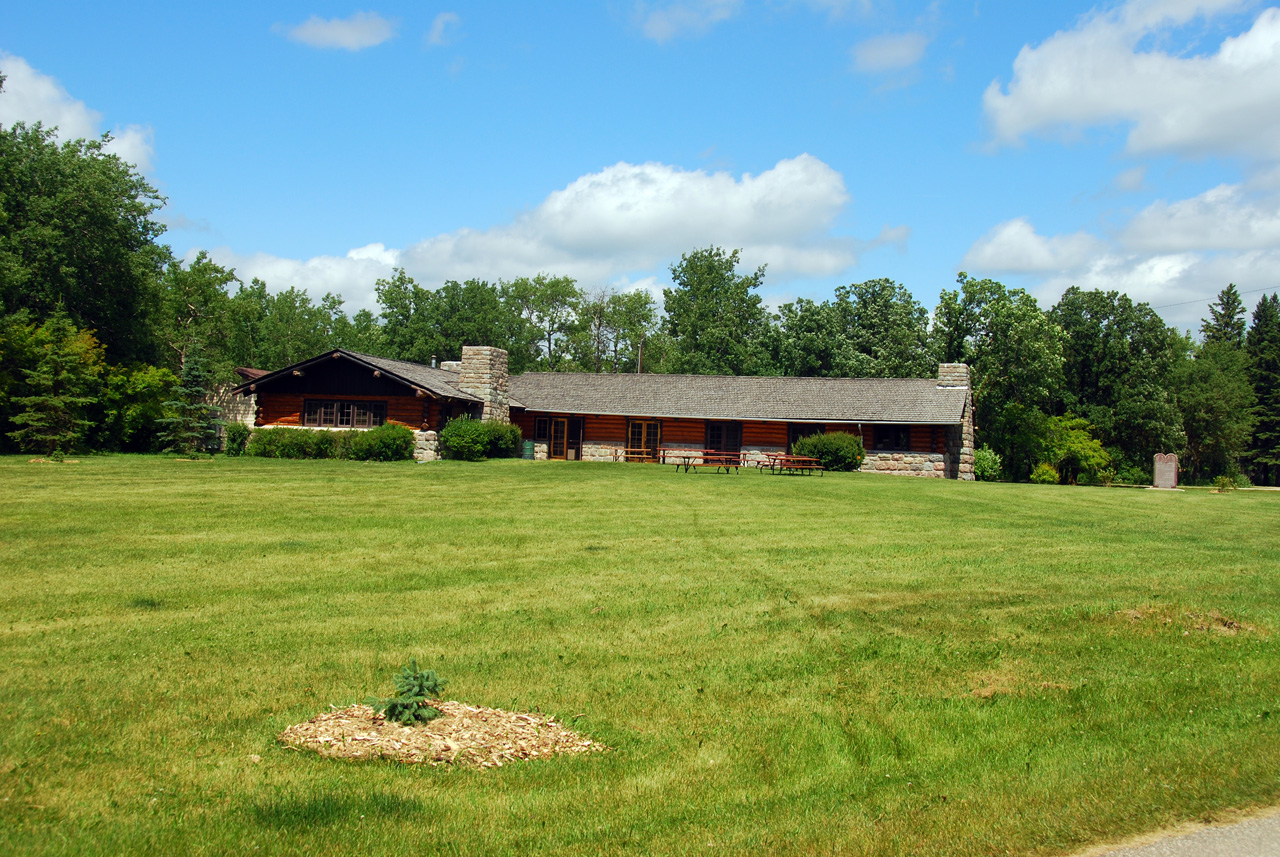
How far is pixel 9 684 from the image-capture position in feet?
21.3

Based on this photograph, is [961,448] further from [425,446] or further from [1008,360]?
[425,446]

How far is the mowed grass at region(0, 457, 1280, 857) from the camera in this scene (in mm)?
4832

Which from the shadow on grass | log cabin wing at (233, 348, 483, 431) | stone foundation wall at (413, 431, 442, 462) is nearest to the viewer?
the shadow on grass

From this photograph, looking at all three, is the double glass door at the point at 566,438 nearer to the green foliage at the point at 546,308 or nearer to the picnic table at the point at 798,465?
the picnic table at the point at 798,465

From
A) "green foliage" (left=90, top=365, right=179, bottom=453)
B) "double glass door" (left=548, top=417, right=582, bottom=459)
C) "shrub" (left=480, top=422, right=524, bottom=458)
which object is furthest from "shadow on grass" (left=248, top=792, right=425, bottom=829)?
"double glass door" (left=548, top=417, right=582, bottom=459)

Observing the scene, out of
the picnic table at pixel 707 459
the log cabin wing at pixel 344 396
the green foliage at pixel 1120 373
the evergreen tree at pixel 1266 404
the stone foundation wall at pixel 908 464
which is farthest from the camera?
the evergreen tree at pixel 1266 404

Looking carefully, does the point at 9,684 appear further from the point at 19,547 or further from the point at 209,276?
the point at 209,276

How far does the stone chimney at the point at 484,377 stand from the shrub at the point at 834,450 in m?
13.2

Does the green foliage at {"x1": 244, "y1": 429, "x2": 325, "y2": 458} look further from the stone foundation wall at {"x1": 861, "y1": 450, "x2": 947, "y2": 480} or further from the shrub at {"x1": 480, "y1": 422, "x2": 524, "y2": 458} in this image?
the stone foundation wall at {"x1": 861, "y1": 450, "x2": 947, "y2": 480}

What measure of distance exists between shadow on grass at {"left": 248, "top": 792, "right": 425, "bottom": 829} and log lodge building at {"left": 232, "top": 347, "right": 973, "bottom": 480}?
28.7 metres

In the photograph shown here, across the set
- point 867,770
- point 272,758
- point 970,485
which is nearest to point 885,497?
point 970,485

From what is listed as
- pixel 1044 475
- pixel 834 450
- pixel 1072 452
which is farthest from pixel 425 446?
pixel 1072 452

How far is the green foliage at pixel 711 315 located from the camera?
6306 cm

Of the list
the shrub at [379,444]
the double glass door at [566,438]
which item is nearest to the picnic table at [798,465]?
the double glass door at [566,438]
